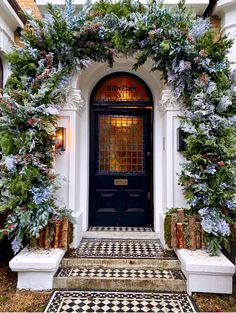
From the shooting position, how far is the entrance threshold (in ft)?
16.3

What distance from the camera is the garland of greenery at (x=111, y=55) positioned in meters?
3.85

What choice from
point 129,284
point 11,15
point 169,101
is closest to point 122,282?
point 129,284

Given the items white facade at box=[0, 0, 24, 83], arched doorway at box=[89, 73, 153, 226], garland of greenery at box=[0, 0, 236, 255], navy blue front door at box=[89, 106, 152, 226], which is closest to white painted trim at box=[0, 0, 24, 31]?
white facade at box=[0, 0, 24, 83]

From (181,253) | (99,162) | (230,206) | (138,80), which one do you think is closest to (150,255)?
(181,253)

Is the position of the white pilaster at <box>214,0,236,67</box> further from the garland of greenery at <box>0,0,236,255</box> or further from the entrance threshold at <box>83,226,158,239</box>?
the entrance threshold at <box>83,226,158,239</box>

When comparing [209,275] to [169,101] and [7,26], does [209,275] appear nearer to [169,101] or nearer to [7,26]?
[169,101]

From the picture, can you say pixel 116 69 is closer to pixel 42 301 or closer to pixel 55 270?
pixel 55 270

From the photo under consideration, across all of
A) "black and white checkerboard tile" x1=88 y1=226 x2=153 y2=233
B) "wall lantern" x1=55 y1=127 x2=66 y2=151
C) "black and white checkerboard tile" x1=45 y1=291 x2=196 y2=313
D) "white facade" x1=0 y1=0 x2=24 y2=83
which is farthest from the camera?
"black and white checkerboard tile" x1=88 y1=226 x2=153 y2=233

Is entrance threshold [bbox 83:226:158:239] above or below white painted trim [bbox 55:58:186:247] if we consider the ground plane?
below

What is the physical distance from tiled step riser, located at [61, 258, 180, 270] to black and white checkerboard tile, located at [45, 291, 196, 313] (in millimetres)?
472

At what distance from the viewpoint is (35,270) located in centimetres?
354

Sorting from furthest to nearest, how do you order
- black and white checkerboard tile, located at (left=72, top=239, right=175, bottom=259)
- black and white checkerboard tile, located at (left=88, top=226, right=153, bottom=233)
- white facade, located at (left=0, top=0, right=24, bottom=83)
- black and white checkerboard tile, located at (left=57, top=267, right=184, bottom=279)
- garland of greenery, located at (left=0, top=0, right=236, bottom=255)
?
black and white checkerboard tile, located at (left=88, top=226, right=153, bottom=233) < white facade, located at (left=0, top=0, right=24, bottom=83) < black and white checkerboard tile, located at (left=72, top=239, right=175, bottom=259) < garland of greenery, located at (left=0, top=0, right=236, bottom=255) < black and white checkerboard tile, located at (left=57, top=267, right=184, bottom=279)

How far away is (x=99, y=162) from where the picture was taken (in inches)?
216

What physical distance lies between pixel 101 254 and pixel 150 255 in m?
0.75
